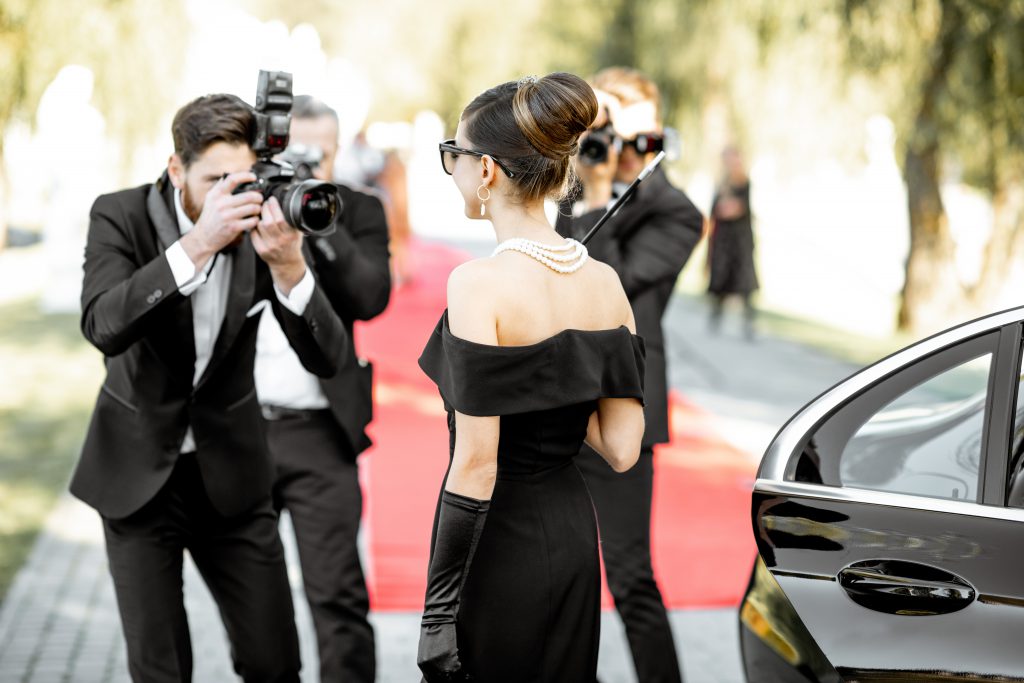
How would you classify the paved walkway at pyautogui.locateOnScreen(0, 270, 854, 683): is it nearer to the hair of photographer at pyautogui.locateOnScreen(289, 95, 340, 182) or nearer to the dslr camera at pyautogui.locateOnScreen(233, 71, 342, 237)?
the hair of photographer at pyautogui.locateOnScreen(289, 95, 340, 182)

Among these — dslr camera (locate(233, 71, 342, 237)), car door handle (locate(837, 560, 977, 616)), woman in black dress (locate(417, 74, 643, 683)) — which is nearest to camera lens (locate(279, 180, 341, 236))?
dslr camera (locate(233, 71, 342, 237))

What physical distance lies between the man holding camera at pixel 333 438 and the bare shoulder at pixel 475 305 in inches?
57.9

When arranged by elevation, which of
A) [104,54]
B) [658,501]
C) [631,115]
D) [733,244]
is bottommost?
[658,501]

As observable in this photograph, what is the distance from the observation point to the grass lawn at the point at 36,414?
6.75 meters

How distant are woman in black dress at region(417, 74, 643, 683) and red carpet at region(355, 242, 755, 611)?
2.90 meters

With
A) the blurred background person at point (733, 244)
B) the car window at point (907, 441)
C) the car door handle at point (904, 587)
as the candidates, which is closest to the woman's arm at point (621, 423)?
the car window at point (907, 441)

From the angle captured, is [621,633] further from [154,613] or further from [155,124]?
[155,124]

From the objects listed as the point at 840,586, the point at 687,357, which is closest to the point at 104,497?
→ the point at 840,586

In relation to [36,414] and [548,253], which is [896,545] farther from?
[36,414]

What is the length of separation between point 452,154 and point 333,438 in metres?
1.63

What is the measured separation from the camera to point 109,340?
3098mm

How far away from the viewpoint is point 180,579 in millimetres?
3387

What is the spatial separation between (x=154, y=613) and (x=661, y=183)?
88.9 inches

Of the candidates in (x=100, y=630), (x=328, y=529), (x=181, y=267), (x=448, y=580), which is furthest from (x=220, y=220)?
(x=100, y=630)
